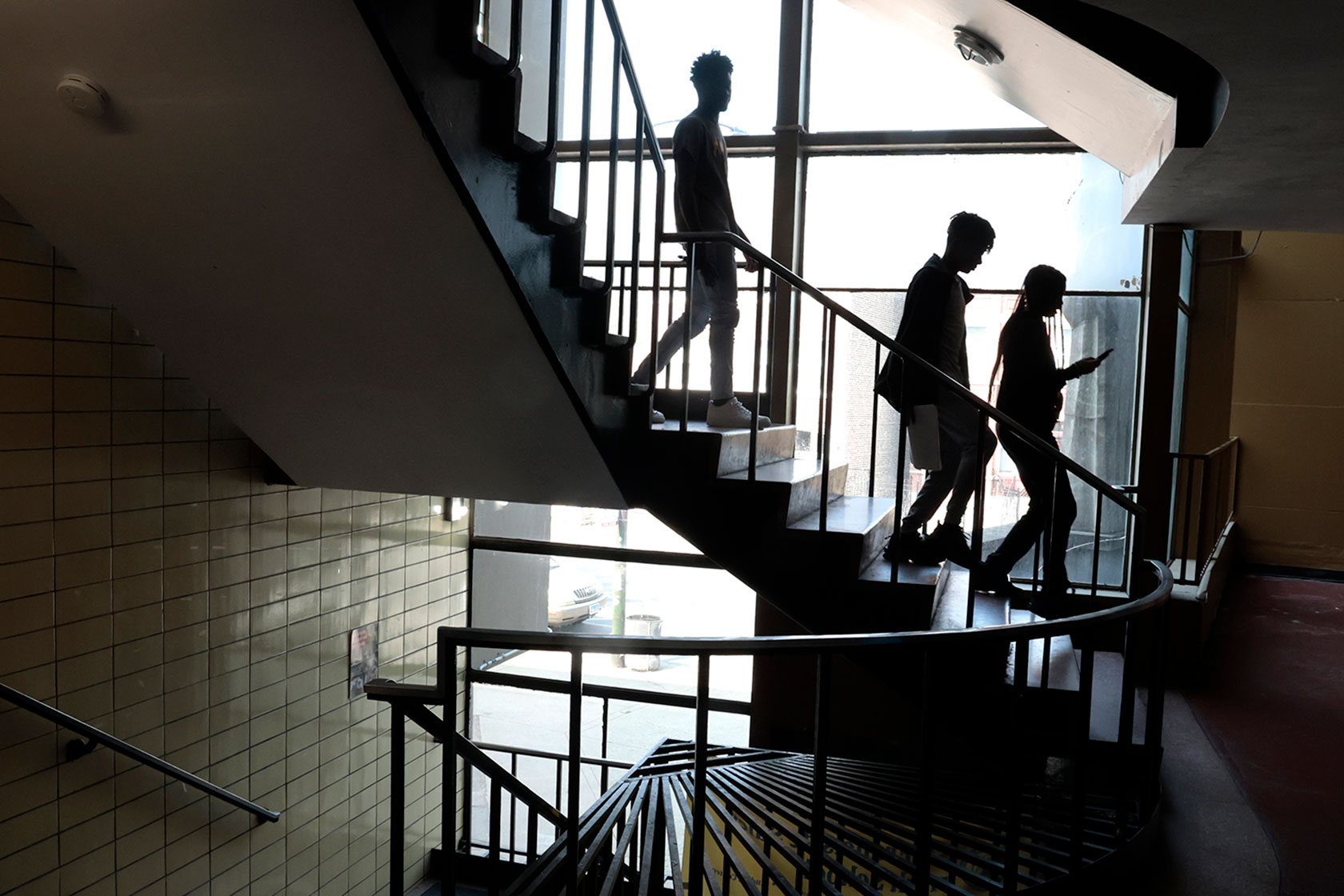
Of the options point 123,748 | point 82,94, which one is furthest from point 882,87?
point 123,748

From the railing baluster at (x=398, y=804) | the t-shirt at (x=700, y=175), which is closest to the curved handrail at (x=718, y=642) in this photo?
the railing baluster at (x=398, y=804)

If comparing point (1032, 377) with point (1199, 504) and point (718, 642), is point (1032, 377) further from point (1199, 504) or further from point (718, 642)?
point (1199, 504)

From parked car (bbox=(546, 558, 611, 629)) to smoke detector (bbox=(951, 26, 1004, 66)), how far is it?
3.83 metres

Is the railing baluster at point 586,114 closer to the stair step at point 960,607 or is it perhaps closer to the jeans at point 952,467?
the jeans at point 952,467

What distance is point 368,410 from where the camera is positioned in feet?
11.2

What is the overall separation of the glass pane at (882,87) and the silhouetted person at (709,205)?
216cm

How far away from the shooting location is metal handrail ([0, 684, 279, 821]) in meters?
3.12

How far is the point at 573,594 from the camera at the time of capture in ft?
19.8

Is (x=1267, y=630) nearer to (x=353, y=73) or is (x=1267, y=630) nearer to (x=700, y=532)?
(x=700, y=532)

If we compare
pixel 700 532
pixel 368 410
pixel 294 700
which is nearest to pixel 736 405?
pixel 700 532

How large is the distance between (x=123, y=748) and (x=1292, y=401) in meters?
8.69

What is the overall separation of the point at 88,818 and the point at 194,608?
91 cm

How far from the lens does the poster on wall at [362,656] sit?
5.08m

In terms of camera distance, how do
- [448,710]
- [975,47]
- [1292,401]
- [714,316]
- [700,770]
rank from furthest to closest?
[1292,401]
[975,47]
[714,316]
[700,770]
[448,710]
